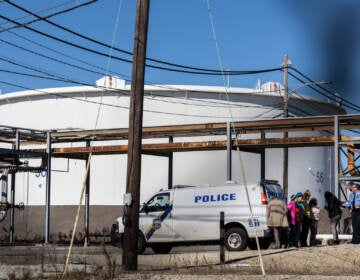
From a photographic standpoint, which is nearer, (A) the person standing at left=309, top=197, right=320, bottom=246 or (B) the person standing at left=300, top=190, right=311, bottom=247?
(B) the person standing at left=300, top=190, right=311, bottom=247

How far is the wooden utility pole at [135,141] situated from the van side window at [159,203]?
6.96 metres

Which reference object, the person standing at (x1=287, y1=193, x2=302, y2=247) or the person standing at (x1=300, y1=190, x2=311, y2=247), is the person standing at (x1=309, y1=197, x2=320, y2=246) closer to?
the person standing at (x1=300, y1=190, x2=311, y2=247)

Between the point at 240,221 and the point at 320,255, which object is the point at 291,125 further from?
the point at 320,255

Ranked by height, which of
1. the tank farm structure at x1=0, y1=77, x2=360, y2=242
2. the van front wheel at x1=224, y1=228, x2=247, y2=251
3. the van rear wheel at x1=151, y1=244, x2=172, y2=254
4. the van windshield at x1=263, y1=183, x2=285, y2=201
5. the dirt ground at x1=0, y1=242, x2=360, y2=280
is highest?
the tank farm structure at x1=0, y1=77, x2=360, y2=242

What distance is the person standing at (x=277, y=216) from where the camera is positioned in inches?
798

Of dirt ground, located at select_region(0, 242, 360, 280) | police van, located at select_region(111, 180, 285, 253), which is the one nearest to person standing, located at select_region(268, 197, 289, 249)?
police van, located at select_region(111, 180, 285, 253)

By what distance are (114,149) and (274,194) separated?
34.9 feet

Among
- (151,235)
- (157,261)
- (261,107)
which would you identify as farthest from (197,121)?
(157,261)

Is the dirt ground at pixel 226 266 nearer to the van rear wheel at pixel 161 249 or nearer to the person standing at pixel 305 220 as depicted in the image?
the person standing at pixel 305 220

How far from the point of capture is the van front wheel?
20922 mm

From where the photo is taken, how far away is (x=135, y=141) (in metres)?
15.4

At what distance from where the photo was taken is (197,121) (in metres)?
39.9

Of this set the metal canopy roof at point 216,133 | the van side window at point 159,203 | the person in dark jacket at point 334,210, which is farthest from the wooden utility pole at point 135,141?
the metal canopy roof at point 216,133

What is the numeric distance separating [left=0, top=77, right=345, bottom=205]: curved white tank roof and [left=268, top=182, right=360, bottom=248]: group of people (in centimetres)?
1733
